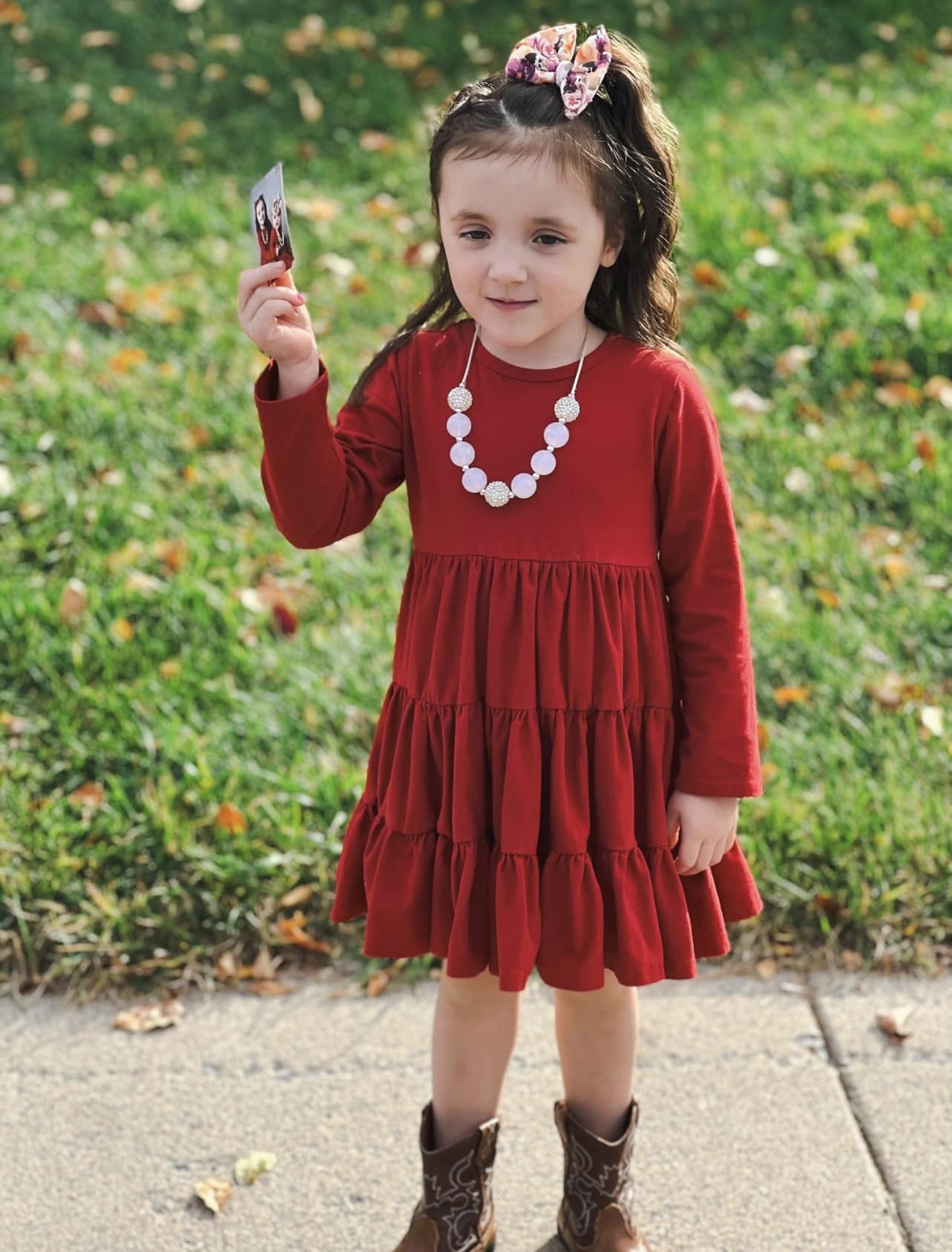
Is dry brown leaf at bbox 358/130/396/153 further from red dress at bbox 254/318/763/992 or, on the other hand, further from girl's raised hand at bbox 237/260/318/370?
Result: girl's raised hand at bbox 237/260/318/370

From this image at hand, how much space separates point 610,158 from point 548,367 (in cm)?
27

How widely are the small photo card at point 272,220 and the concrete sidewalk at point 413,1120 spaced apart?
144 centimetres

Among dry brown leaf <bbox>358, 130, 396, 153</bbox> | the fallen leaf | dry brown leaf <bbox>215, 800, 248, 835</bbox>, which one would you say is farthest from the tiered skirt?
dry brown leaf <bbox>358, 130, 396, 153</bbox>

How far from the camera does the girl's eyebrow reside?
1751 millimetres

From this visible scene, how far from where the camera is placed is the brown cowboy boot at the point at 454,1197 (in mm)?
2148

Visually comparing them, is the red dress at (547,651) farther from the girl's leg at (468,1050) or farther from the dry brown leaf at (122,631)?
the dry brown leaf at (122,631)

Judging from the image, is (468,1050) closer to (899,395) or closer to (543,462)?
(543,462)

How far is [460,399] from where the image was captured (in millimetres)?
1906

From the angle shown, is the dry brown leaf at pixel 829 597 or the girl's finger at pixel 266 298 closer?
the girl's finger at pixel 266 298

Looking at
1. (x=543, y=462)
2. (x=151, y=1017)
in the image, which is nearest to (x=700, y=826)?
(x=543, y=462)

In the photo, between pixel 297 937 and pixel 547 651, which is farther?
pixel 297 937

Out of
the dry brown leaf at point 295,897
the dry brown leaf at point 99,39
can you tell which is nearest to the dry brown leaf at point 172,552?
the dry brown leaf at point 295,897

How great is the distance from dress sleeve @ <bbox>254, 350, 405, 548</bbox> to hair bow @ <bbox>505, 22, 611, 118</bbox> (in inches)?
16.3

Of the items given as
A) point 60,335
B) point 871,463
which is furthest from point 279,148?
point 871,463
